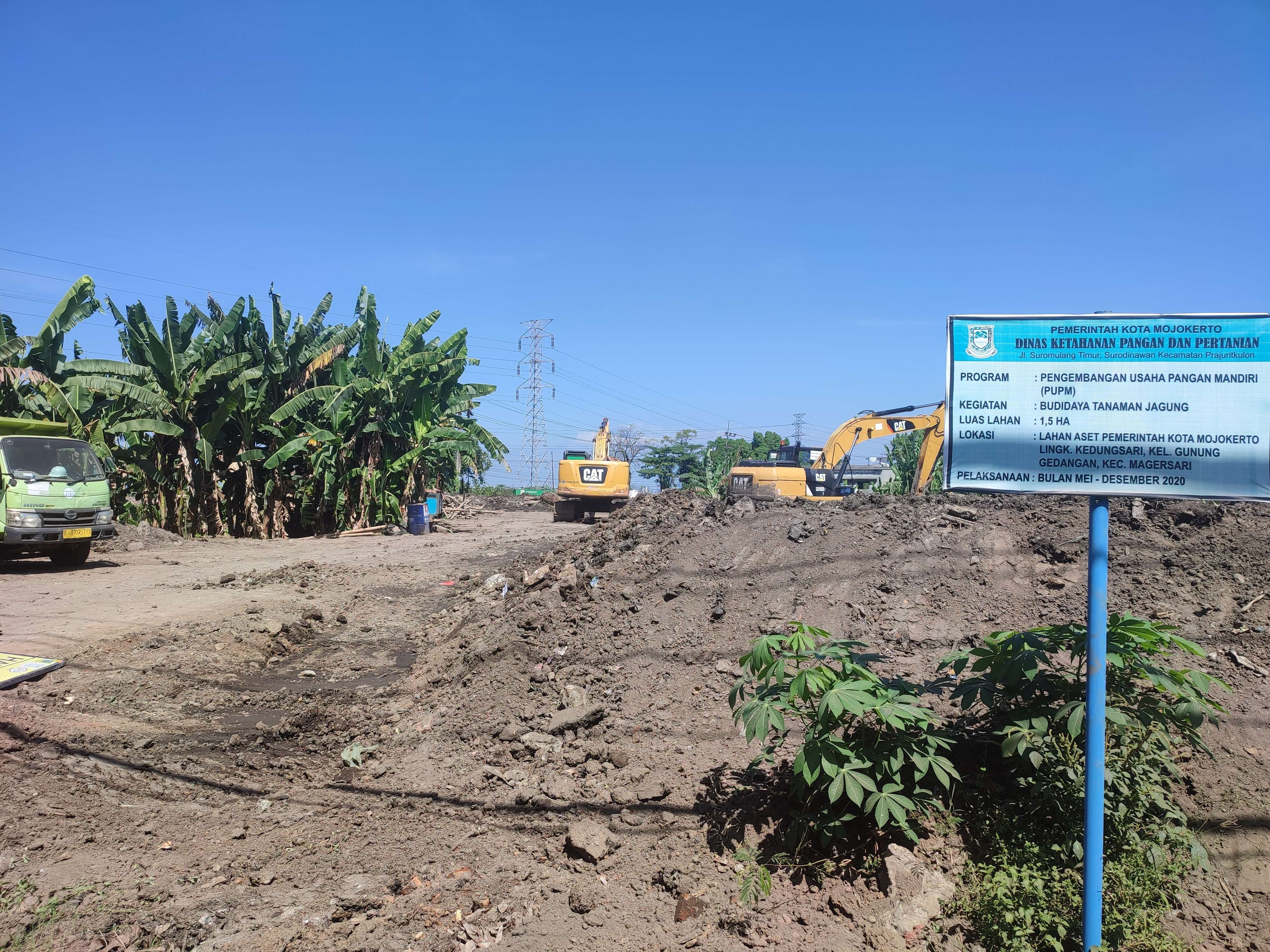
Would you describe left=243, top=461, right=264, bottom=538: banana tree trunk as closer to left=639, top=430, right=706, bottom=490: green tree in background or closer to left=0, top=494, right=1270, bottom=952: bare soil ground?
left=0, top=494, right=1270, bottom=952: bare soil ground

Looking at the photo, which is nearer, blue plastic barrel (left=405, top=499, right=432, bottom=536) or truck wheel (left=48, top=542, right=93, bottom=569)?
truck wheel (left=48, top=542, right=93, bottom=569)

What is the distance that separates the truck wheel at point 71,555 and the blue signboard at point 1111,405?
1441 cm

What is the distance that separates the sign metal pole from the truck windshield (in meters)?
14.6

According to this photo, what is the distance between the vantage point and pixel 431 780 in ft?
16.8

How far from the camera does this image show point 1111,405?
9.21 feet

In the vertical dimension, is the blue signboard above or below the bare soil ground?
above

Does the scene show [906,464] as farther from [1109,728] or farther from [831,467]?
[1109,728]

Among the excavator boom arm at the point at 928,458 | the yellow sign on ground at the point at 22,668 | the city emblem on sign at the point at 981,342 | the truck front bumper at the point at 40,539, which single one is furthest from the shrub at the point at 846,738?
the truck front bumper at the point at 40,539

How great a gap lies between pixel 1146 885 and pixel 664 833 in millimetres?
2019

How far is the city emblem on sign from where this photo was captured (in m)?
2.93

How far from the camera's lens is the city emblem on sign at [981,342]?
9.62 feet

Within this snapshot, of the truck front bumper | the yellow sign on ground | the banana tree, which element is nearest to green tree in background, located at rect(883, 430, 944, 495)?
the yellow sign on ground

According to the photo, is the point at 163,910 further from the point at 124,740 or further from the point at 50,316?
the point at 50,316

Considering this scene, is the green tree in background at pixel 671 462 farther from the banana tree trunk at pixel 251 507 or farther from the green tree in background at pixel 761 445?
the banana tree trunk at pixel 251 507
